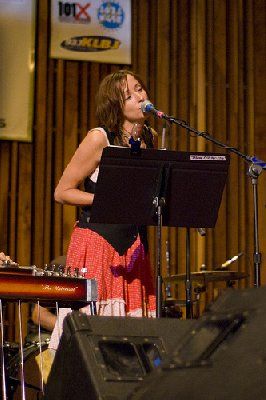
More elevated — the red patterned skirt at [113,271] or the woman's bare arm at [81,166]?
the woman's bare arm at [81,166]

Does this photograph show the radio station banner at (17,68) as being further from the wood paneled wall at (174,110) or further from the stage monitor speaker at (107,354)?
the stage monitor speaker at (107,354)

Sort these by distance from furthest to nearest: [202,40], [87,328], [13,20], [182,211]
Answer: [202,40]
[13,20]
[182,211]
[87,328]

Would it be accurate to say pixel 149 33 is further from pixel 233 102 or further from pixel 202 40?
pixel 233 102

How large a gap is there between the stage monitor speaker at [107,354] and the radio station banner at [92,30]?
4.89m

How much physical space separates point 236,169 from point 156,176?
3.97 metres

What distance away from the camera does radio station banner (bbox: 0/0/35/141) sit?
22.2 feet

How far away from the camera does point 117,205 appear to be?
3.42 m

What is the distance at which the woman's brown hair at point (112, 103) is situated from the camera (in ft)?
12.7

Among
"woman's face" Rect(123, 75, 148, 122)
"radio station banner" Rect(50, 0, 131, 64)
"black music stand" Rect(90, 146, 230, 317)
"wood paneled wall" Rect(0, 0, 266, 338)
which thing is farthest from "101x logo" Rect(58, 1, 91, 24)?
"black music stand" Rect(90, 146, 230, 317)

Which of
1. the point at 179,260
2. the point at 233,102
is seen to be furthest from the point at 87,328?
the point at 233,102

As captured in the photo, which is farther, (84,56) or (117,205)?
(84,56)

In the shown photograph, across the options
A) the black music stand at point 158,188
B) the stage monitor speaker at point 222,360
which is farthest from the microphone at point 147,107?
the stage monitor speaker at point 222,360

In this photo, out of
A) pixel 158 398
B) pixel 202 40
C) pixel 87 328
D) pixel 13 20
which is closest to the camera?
pixel 158 398

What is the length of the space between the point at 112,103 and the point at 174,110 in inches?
132
